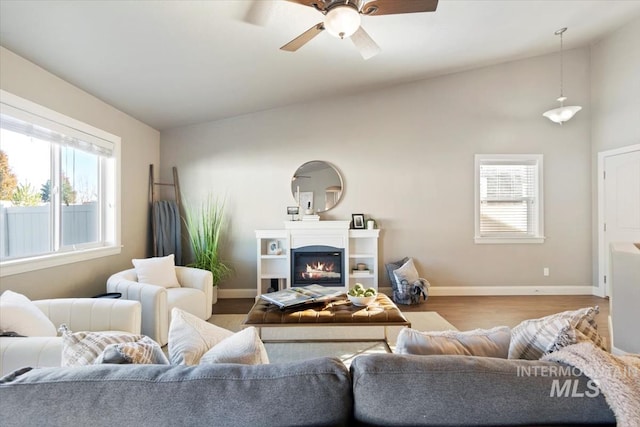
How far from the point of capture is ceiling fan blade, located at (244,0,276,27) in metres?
2.20

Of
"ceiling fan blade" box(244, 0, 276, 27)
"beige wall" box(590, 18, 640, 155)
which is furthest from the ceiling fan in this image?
"beige wall" box(590, 18, 640, 155)

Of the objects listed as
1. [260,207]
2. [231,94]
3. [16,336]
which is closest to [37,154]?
[16,336]

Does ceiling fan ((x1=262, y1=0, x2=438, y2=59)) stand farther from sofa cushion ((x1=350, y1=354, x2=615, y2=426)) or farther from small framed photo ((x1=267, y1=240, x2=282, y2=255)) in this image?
small framed photo ((x1=267, y1=240, x2=282, y2=255))

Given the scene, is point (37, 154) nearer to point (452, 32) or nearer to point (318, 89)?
point (318, 89)

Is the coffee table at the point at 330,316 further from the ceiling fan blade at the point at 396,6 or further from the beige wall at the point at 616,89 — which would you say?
the beige wall at the point at 616,89

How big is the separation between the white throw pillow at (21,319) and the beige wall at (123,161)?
1.93ft

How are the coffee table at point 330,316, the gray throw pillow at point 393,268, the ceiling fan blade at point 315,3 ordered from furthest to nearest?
the gray throw pillow at point 393,268, the coffee table at point 330,316, the ceiling fan blade at point 315,3

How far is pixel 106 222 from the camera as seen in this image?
3.53 metres

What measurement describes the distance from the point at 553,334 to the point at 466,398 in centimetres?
47

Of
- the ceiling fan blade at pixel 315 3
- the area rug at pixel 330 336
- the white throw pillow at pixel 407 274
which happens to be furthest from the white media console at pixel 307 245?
the ceiling fan blade at pixel 315 3

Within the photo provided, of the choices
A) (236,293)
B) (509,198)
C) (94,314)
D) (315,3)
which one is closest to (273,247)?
(236,293)

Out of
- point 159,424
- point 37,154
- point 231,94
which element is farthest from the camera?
point 231,94

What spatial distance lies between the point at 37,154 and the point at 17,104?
46 cm

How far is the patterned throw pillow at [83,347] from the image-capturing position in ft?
3.16
